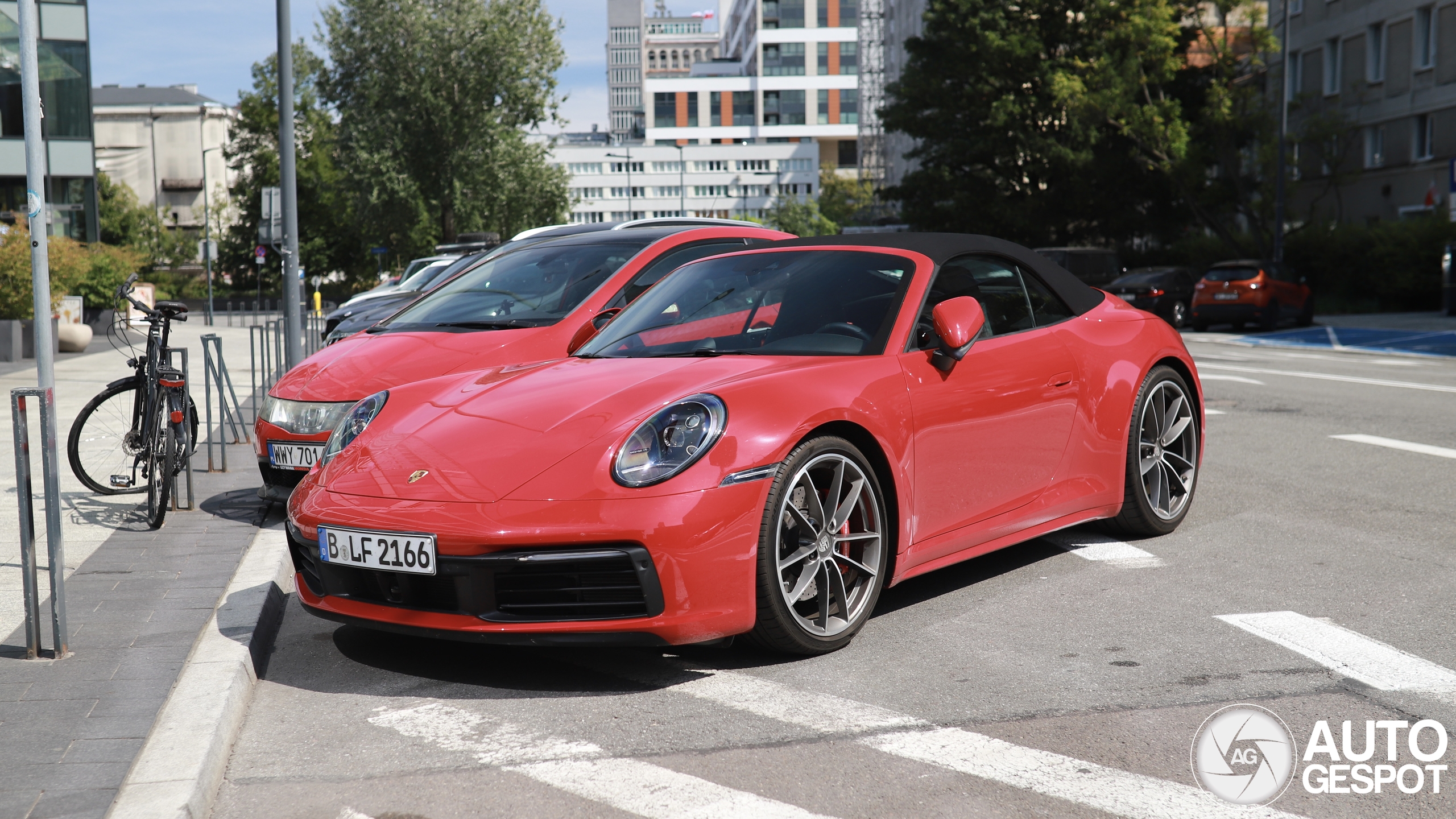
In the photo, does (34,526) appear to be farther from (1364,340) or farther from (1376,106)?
(1376,106)

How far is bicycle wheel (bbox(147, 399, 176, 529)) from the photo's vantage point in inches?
256

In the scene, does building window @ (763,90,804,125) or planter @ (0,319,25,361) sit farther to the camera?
building window @ (763,90,804,125)

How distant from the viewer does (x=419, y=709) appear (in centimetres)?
392

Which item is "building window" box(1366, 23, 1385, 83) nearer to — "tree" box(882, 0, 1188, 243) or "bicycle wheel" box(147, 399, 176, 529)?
"tree" box(882, 0, 1188, 243)

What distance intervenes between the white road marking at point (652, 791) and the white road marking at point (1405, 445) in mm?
7088

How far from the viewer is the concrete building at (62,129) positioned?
118ft

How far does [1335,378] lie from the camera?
15414 millimetres

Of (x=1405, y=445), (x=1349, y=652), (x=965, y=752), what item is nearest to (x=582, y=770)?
(x=965, y=752)

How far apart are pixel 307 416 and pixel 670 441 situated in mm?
3268

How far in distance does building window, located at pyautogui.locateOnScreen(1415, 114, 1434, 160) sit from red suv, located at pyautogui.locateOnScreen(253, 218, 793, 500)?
34.9 m

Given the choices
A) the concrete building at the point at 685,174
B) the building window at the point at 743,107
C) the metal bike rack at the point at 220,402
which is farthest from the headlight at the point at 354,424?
the building window at the point at 743,107

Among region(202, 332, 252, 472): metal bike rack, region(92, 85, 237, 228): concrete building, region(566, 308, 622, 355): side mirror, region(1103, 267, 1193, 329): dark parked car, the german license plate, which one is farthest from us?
region(92, 85, 237, 228): concrete building

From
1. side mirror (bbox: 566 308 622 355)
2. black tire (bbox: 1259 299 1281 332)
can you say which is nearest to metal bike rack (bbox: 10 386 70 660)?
side mirror (bbox: 566 308 622 355)

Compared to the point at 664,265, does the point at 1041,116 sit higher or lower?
higher
